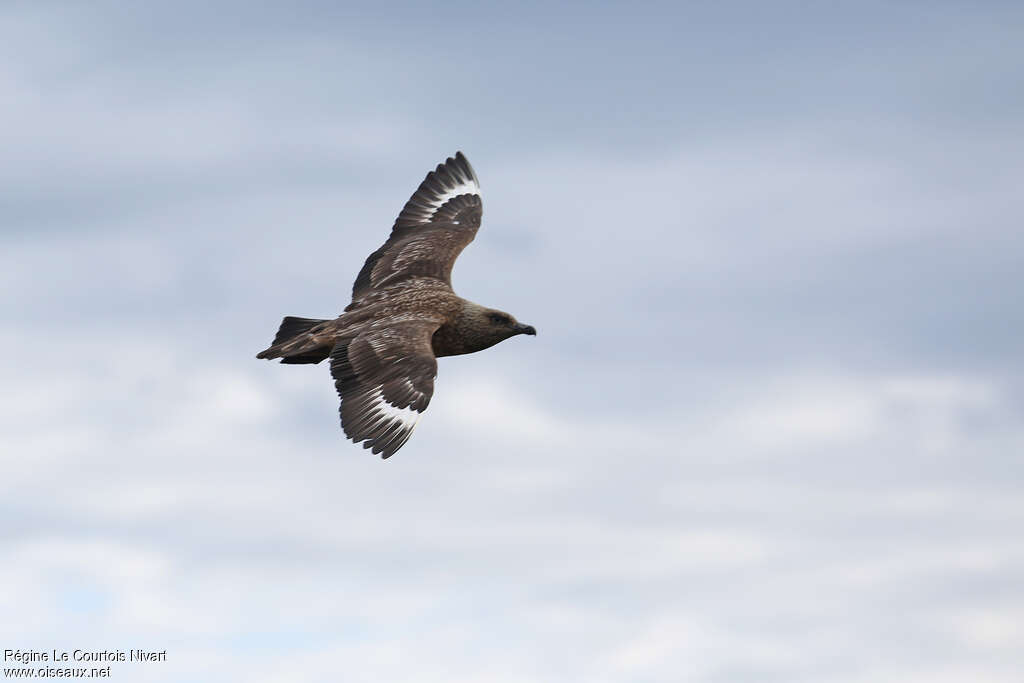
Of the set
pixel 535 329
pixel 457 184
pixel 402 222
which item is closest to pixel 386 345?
pixel 535 329

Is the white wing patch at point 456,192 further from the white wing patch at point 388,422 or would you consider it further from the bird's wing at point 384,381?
the white wing patch at point 388,422

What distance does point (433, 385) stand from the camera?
49.9 ft

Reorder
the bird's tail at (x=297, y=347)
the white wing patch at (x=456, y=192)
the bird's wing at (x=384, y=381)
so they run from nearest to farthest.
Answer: the bird's wing at (x=384, y=381), the bird's tail at (x=297, y=347), the white wing patch at (x=456, y=192)

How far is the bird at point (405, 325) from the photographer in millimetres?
14891

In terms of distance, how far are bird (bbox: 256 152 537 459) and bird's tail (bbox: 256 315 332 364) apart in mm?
11

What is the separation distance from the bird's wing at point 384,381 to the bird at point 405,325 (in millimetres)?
10

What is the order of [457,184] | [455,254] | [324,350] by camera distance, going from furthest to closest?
[457,184] → [455,254] → [324,350]

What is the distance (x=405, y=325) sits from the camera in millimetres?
16031

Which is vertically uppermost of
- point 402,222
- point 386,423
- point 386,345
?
point 402,222

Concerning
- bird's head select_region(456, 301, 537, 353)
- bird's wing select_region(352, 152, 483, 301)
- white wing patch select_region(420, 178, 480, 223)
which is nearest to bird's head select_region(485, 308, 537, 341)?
bird's head select_region(456, 301, 537, 353)

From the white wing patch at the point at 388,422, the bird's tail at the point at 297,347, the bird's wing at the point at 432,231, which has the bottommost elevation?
the white wing patch at the point at 388,422

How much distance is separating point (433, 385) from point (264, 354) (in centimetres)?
202

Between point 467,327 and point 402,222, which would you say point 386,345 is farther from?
point 402,222

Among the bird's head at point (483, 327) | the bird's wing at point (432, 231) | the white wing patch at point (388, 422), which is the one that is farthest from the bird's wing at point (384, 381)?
the bird's wing at point (432, 231)
